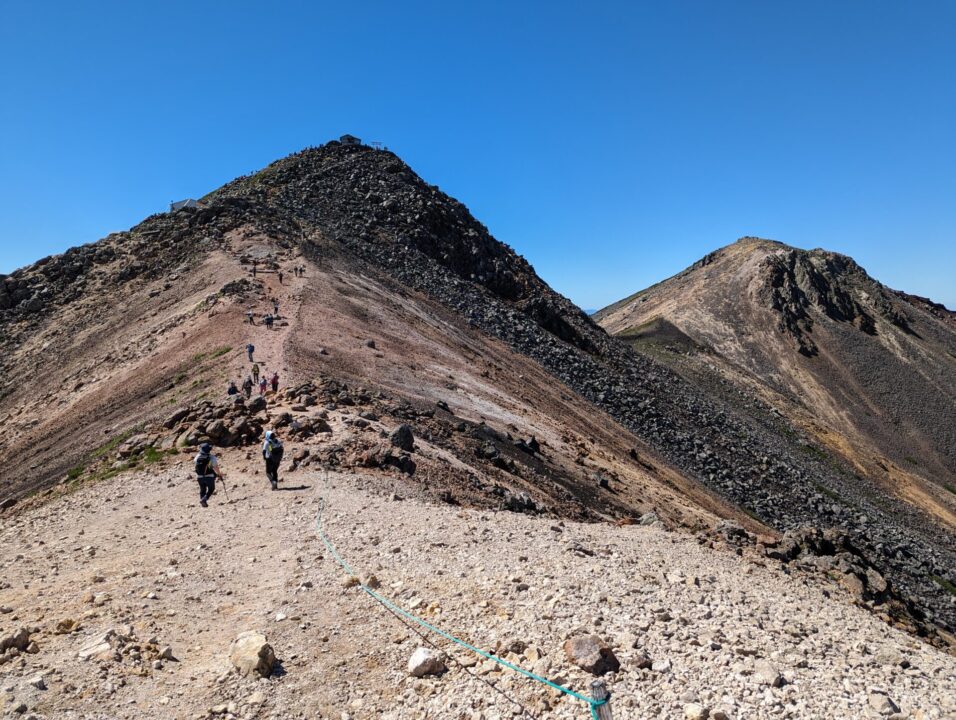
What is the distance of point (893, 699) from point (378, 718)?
581cm

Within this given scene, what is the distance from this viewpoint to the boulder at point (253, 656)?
706cm

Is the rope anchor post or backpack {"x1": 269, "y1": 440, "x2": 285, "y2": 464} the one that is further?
backpack {"x1": 269, "y1": 440, "x2": 285, "y2": 464}

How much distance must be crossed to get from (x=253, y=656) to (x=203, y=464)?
7073 millimetres

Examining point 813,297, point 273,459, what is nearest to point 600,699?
point 273,459

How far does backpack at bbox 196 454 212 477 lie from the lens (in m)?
13.1

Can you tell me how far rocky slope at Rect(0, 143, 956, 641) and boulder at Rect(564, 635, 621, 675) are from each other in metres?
6.90

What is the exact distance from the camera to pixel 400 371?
24.6 metres

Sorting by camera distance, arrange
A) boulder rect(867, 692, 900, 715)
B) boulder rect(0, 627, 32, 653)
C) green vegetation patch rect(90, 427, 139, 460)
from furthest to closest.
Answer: green vegetation patch rect(90, 427, 139, 460), boulder rect(0, 627, 32, 653), boulder rect(867, 692, 900, 715)

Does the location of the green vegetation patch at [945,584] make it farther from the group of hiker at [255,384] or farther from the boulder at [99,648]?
the boulder at [99,648]

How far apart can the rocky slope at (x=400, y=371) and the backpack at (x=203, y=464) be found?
2809mm

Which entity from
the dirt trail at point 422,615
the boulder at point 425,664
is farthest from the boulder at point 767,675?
the boulder at point 425,664

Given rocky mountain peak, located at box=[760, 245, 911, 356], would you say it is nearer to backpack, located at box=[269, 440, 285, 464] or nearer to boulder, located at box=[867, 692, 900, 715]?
backpack, located at box=[269, 440, 285, 464]

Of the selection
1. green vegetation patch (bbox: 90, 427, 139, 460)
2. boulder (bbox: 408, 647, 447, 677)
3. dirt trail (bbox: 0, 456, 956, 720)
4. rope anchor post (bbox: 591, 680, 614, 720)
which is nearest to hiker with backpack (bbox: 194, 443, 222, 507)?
dirt trail (bbox: 0, 456, 956, 720)

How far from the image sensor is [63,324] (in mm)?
37219
